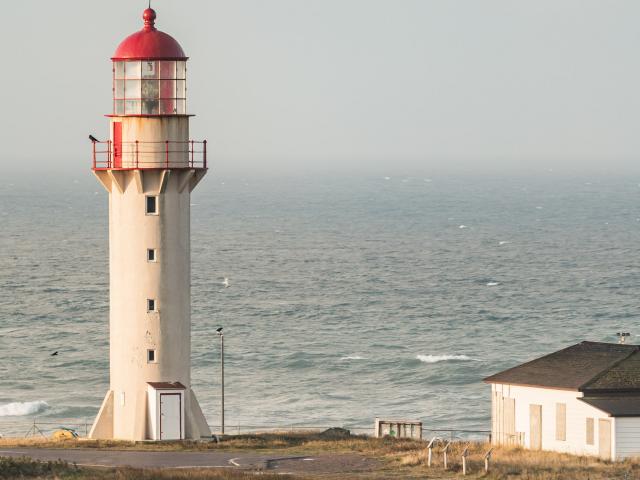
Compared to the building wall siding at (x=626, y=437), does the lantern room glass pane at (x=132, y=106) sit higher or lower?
higher

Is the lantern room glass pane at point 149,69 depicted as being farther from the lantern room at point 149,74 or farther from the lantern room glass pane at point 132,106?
the lantern room glass pane at point 132,106

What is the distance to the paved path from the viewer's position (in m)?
39.0

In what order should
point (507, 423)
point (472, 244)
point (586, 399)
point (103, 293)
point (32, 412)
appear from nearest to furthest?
1. point (586, 399)
2. point (507, 423)
3. point (32, 412)
4. point (103, 293)
5. point (472, 244)

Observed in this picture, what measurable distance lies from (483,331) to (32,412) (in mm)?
34696

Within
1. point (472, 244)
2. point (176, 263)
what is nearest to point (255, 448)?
point (176, 263)

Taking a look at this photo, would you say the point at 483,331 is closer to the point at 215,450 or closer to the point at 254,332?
the point at 254,332

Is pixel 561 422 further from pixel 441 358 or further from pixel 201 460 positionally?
pixel 441 358

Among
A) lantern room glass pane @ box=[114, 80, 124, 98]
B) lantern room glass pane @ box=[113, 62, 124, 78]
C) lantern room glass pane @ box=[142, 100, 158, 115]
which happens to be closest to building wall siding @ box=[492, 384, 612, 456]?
lantern room glass pane @ box=[142, 100, 158, 115]

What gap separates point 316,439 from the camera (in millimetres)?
45344

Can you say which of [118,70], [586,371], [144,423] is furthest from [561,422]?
[118,70]

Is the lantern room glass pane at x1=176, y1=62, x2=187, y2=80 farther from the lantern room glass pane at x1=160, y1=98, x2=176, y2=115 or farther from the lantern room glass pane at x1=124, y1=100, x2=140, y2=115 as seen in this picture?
the lantern room glass pane at x1=124, y1=100, x2=140, y2=115

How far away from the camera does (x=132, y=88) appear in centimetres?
4419

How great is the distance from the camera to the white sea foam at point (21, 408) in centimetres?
7325

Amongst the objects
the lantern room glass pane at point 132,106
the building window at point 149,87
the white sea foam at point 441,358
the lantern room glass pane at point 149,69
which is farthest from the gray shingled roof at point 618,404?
the white sea foam at point 441,358
